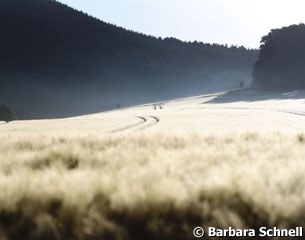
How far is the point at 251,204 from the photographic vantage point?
5504 millimetres

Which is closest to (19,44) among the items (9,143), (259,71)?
(259,71)

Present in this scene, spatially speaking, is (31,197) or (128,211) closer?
(128,211)

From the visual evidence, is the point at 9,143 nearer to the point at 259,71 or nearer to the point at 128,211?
the point at 128,211

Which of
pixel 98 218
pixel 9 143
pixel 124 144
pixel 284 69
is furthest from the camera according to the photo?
pixel 284 69

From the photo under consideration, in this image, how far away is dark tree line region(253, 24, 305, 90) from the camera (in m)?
99.3

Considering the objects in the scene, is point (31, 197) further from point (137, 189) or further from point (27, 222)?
point (137, 189)

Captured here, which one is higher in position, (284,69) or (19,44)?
(19,44)

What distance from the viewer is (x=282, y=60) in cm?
10112

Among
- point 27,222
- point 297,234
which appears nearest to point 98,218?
point 27,222

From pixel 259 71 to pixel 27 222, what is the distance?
103 metres

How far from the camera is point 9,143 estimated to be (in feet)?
46.5

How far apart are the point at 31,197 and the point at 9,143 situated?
8.81 metres

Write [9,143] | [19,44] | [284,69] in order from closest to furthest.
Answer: [9,143], [284,69], [19,44]

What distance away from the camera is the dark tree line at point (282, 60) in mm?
99312
